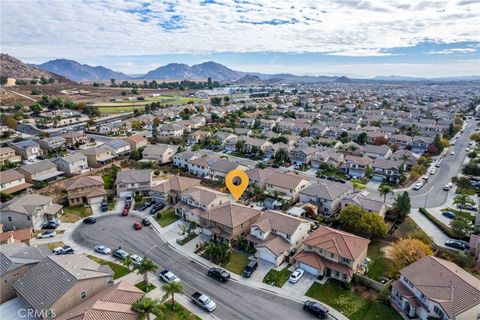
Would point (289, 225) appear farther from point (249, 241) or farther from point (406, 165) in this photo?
point (406, 165)

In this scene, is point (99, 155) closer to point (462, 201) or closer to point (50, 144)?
point (50, 144)

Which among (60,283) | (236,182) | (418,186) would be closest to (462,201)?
(418,186)

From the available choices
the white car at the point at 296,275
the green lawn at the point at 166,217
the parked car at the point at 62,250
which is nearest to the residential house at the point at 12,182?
the parked car at the point at 62,250

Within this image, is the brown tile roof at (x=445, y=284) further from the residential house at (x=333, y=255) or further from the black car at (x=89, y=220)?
the black car at (x=89, y=220)

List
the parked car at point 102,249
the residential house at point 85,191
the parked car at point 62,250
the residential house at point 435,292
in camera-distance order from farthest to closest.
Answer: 1. the residential house at point 85,191
2. the parked car at point 102,249
3. the parked car at point 62,250
4. the residential house at point 435,292

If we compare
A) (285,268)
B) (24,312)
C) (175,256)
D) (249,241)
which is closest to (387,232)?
(285,268)
